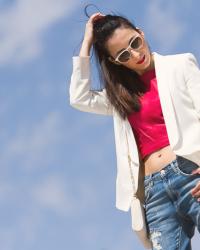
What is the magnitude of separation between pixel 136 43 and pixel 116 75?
0.33m

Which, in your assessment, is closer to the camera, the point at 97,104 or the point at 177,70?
the point at 177,70

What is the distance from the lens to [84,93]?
17.8 ft

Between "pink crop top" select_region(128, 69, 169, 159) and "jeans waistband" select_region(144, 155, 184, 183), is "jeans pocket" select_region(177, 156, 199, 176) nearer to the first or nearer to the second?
"jeans waistband" select_region(144, 155, 184, 183)

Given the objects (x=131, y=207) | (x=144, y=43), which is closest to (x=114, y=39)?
(x=144, y=43)

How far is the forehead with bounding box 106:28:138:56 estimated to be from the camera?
5.21m

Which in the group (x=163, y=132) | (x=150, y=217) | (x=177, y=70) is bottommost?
(x=150, y=217)

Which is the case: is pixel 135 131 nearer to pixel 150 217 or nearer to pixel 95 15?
pixel 150 217

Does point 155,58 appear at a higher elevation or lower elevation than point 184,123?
higher

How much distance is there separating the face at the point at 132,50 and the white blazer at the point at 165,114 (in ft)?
0.29

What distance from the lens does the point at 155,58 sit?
5203mm

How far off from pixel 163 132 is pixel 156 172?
1.00ft

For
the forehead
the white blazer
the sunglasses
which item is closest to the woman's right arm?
the white blazer

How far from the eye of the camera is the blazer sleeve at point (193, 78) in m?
4.91

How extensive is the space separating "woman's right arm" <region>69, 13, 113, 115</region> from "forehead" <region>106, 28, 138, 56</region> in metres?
0.21
